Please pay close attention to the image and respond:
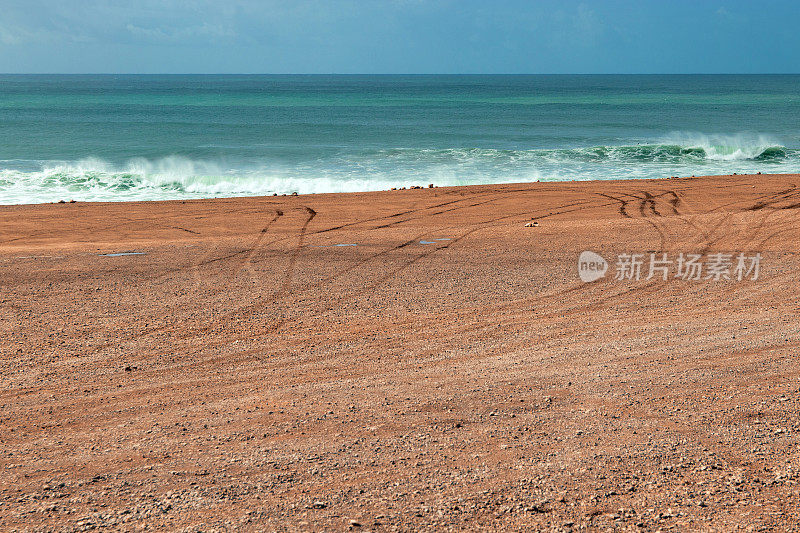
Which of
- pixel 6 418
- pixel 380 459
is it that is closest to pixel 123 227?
pixel 6 418

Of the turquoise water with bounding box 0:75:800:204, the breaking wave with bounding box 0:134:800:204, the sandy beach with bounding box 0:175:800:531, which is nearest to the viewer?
the sandy beach with bounding box 0:175:800:531

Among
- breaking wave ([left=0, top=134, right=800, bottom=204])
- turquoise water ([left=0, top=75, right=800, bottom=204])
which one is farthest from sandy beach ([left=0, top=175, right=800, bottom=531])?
turquoise water ([left=0, top=75, right=800, bottom=204])

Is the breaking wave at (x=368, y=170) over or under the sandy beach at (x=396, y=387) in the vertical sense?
over

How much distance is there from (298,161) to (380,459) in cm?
2454

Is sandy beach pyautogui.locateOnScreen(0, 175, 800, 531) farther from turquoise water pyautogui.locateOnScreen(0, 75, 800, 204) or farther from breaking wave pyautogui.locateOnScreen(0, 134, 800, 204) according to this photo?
turquoise water pyautogui.locateOnScreen(0, 75, 800, 204)

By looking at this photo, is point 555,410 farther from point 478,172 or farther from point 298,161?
point 298,161

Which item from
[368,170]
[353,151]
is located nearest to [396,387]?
[368,170]

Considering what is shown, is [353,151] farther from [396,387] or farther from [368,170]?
[396,387]

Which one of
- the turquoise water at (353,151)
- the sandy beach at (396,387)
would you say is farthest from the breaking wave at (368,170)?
the sandy beach at (396,387)

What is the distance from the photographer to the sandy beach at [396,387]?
4.09 meters

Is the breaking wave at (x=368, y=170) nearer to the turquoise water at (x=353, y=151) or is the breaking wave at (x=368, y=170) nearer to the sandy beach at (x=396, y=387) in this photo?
the turquoise water at (x=353, y=151)

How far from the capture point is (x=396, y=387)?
5742 mm

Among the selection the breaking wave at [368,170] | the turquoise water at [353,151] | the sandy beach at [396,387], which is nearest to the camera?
the sandy beach at [396,387]

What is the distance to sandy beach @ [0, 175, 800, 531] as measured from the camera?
4094 millimetres
